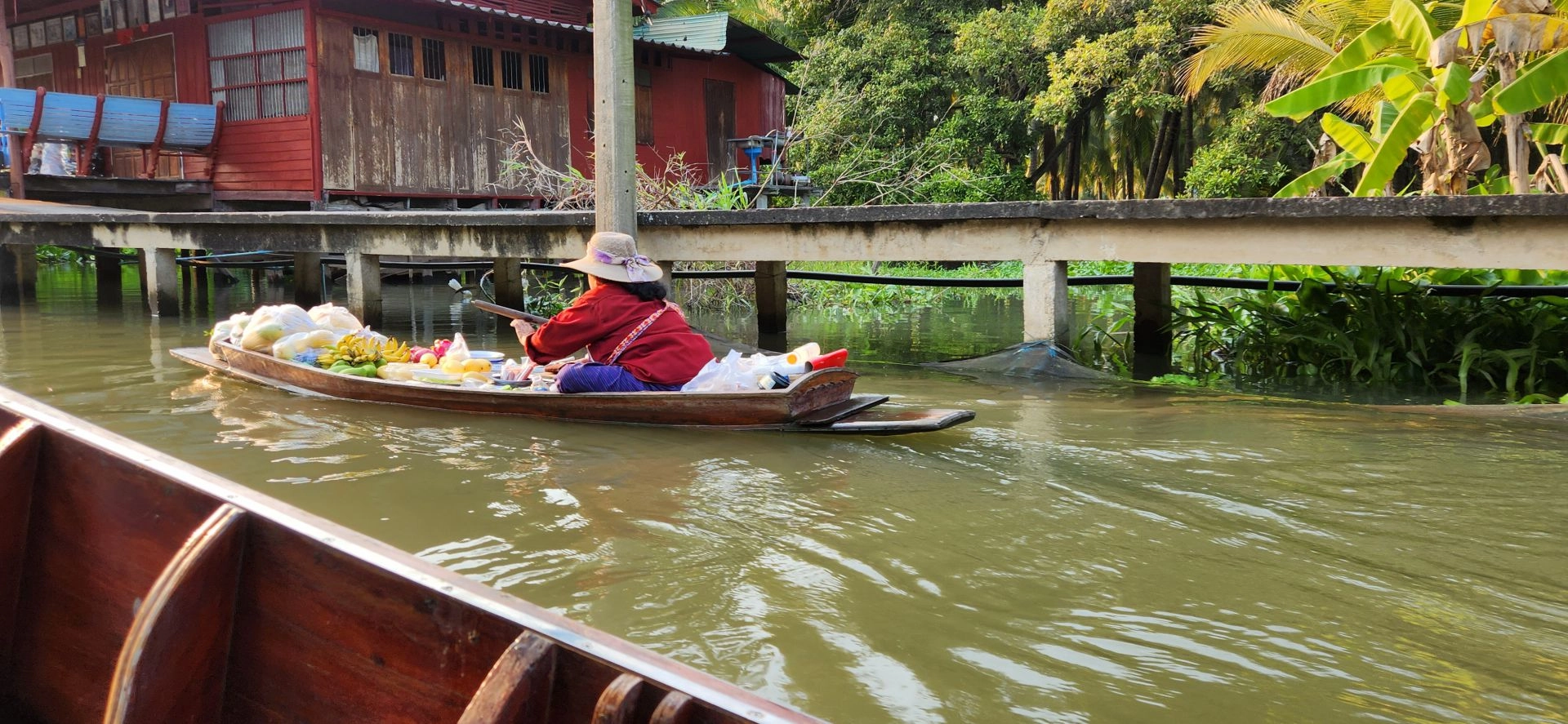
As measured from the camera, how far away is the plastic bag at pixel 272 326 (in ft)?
25.2

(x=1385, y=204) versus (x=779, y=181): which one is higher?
(x=779, y=181)

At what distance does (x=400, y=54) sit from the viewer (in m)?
16.3

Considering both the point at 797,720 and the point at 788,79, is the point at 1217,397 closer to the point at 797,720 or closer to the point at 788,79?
the point at 797,720

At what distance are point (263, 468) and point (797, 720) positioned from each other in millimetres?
4589

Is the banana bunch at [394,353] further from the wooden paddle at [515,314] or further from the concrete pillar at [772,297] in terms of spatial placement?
the concrete pillar at [772,297]

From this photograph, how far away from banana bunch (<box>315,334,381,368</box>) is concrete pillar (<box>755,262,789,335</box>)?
3.68 meters

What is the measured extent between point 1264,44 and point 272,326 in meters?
8.66

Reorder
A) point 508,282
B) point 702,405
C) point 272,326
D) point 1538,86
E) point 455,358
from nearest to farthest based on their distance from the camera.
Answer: point 702,405
point 1538,86
point 455,358
point 272,326
point 508,282

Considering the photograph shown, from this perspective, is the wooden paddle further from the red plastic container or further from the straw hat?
the red plastic container

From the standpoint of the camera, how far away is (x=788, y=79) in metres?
25.0

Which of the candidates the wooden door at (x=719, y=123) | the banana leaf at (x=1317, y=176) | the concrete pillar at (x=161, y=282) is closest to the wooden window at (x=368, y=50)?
the concrete pillar at (x=161, y=282)

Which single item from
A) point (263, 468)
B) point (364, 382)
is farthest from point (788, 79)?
point (263, 468)

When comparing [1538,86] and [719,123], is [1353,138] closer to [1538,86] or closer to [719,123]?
[1538,86]

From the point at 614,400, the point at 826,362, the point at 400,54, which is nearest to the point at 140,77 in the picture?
the point at 400,54
